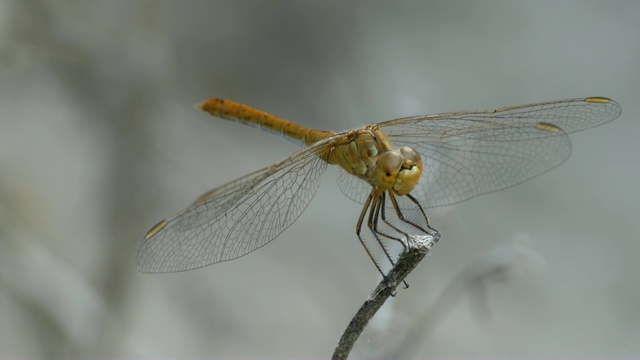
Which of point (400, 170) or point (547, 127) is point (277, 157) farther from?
point (400, 170)

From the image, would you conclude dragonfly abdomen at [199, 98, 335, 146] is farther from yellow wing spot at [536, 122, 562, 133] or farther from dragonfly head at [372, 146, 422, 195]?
yellow wing spot at [536, 122, 562, 133]

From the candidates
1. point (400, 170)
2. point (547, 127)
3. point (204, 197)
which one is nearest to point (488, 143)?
point (547, 127)

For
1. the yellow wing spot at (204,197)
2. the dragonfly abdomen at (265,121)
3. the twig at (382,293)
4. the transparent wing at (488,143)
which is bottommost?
the twig at (382,293)

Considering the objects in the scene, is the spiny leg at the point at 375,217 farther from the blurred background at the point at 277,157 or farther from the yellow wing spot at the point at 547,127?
the blurred background at the point at 277,157

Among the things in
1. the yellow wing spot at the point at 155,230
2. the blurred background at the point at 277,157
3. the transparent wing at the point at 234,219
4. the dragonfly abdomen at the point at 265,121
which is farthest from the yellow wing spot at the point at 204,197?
the blurred background at the point at 277,157

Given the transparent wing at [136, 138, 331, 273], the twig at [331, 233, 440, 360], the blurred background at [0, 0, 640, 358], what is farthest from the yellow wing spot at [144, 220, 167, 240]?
the blurred background at [0, 0, 640, 358]

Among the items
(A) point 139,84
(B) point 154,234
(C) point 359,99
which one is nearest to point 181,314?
(A) point 139,84
